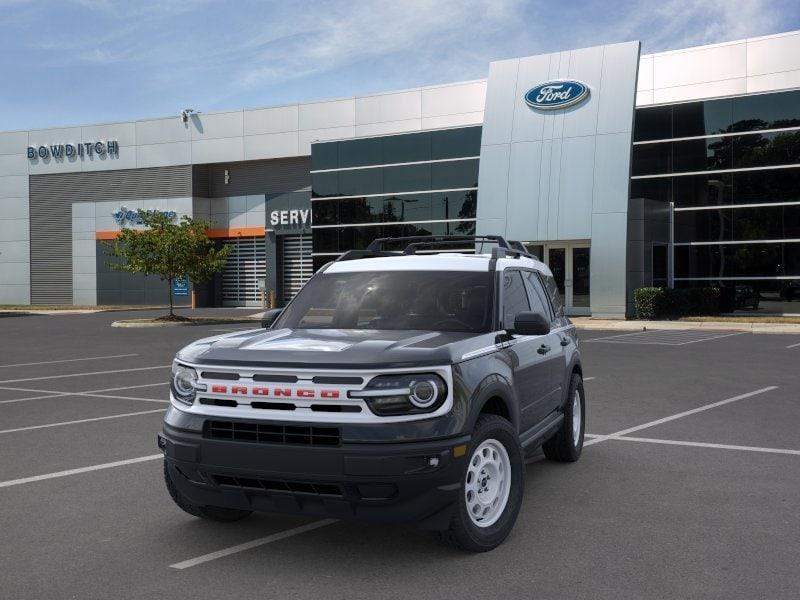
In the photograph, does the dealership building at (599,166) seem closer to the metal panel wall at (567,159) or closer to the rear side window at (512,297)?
the metal panel wall at (567,159)

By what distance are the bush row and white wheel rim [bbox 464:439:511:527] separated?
2480 cm

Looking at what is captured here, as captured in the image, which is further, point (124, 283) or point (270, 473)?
point (124, 283)

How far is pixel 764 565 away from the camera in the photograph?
474cm

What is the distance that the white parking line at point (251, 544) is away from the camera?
4828 mm

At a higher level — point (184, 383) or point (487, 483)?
point (184, 383)

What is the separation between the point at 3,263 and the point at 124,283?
903cm

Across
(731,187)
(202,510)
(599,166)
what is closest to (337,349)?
(202,510)

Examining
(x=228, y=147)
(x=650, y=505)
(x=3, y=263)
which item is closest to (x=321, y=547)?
(x=650, y=505)

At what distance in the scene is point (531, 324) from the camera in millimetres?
5480

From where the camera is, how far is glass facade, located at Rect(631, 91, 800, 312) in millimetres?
29344

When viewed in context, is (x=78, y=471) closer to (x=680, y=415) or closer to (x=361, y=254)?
(x=361, y=254)

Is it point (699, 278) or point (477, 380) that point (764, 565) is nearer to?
point (477, 380)

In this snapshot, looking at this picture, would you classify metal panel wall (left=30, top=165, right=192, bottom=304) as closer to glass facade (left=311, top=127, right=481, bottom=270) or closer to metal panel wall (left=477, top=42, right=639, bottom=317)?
glass facade (left=311, top=127, right=481, bottom=270)

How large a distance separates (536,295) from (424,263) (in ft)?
3.76
